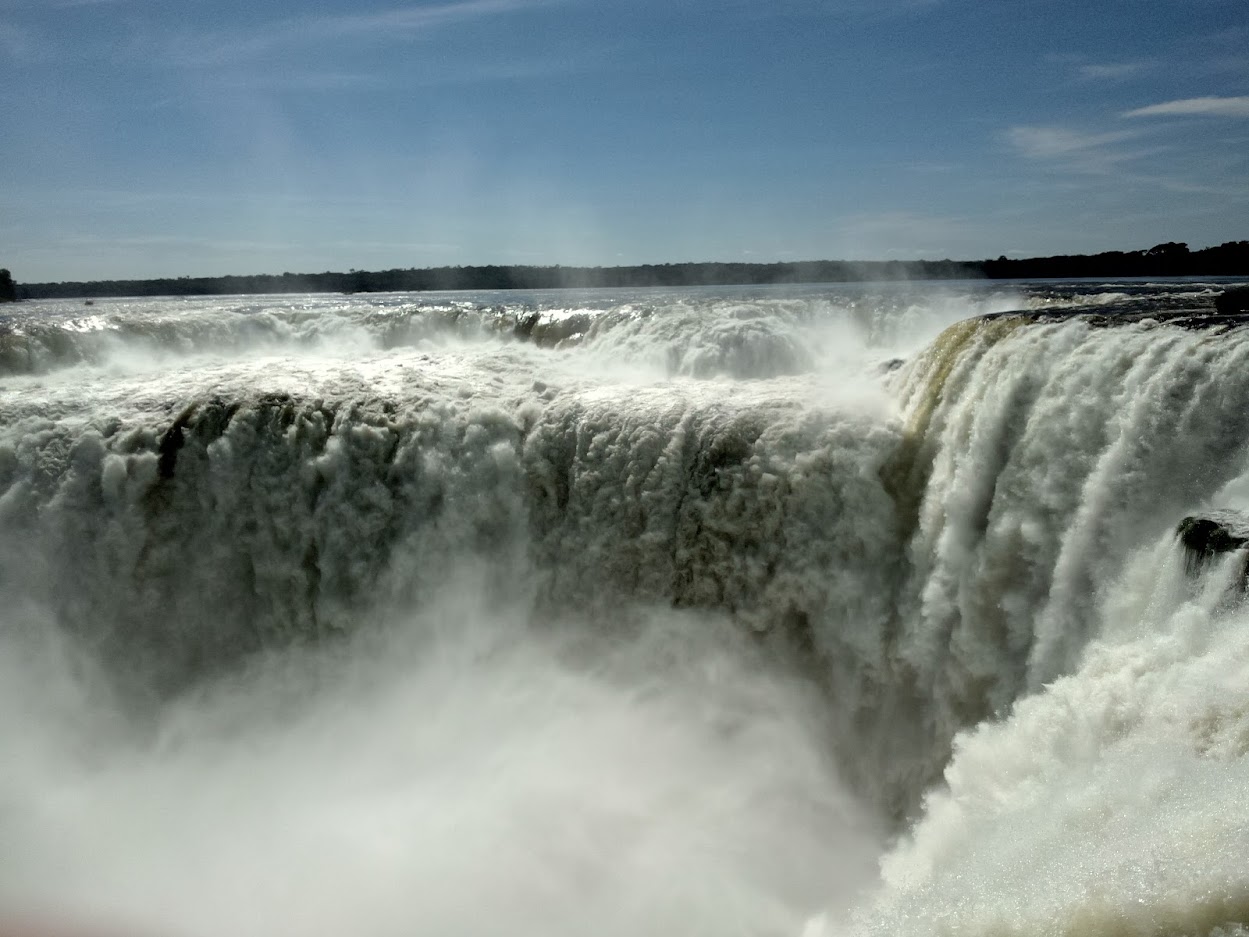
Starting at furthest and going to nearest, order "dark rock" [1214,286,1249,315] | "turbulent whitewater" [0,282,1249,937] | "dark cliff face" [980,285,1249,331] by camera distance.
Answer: "dark rock" [1214,286,1249,315]
"dark cliff face" [980,285,1249,331]
"turbulent whitewater" [0,282,1249,937]

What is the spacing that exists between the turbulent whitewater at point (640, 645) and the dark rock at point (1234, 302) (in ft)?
1.71

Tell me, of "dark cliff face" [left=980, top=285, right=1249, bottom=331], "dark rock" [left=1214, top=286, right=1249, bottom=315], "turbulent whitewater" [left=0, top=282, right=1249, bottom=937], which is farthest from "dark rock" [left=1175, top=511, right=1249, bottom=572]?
"dark rock" [left=1214, top=286, right=1249, bottom=315]

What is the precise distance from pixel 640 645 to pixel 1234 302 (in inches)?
239

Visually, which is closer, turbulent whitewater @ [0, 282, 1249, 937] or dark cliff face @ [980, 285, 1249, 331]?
turbulent whitewater @ [0, 282, 1249, 937]

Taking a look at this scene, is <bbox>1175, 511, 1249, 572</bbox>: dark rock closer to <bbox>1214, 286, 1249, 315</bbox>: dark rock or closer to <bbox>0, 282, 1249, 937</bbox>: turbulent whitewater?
<bbox>0, 282, 1249, 937</bbox>: turbulent whitewater

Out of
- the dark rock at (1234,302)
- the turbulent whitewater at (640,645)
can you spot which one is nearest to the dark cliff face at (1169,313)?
the dark rock at (1234,302)

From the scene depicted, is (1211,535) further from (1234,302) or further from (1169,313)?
(1234,302)

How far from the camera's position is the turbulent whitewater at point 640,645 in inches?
188

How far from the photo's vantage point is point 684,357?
556 inches

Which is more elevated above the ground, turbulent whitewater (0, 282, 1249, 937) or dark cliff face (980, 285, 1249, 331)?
dark cliff face (980, 285, 1249, 331)

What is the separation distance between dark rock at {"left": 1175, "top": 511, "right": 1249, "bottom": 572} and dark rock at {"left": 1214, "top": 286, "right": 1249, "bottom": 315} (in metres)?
3.26

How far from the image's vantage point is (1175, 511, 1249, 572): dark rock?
4918mm

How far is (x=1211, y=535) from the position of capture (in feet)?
16.5

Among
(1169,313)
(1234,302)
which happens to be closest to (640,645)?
(1169,313)
